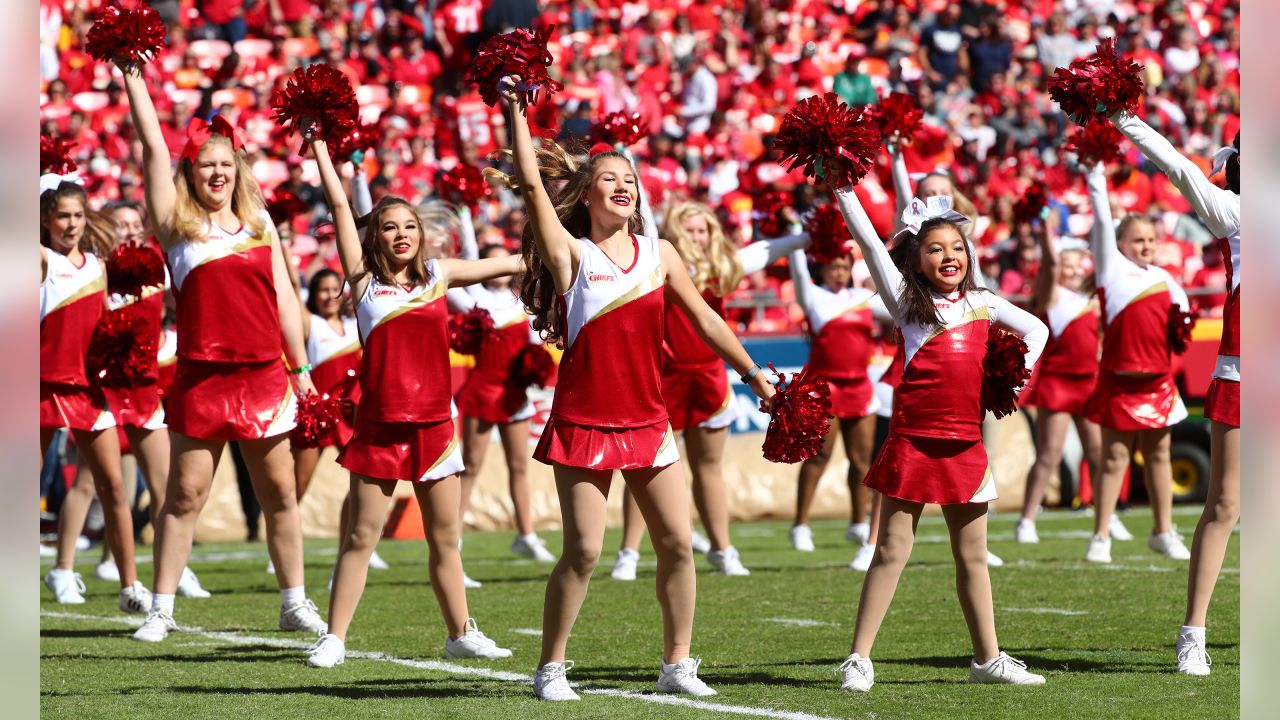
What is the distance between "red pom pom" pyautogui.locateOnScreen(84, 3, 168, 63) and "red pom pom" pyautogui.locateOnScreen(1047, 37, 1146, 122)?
3.14 meters

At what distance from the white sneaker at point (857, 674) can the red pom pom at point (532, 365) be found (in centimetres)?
451

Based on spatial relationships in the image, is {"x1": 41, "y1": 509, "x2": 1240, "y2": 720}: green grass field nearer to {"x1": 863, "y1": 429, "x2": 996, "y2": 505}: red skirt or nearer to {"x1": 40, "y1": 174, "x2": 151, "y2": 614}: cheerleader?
{"x1": 863, "y1": 429, "x2": 996, "y2": 505}: red skirt

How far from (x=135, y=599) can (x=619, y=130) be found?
3.07 metres

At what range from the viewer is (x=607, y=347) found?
16.9 feet

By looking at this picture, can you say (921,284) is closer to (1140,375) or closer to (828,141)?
(828,141)

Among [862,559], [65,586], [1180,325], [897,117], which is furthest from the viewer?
[862,559]

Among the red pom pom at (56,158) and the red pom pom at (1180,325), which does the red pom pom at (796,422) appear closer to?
the red pom pom at (56,158)

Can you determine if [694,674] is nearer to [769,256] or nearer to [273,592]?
[769,256]

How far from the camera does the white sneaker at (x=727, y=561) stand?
8.97 metres

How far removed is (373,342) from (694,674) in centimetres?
174

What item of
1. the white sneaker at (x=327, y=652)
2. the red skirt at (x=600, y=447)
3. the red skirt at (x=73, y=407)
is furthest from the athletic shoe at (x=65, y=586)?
the red skirt at (x=600, y=447)

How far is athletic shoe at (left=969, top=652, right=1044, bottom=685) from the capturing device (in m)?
5.31

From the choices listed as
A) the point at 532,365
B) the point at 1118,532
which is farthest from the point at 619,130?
the point at 1118,532
